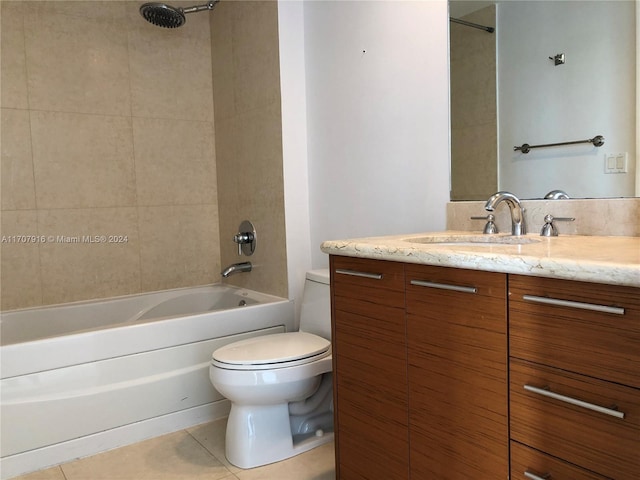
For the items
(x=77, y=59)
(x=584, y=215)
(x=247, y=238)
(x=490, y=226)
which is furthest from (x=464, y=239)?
(x=77, y=59)

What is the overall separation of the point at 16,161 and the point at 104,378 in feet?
4.29

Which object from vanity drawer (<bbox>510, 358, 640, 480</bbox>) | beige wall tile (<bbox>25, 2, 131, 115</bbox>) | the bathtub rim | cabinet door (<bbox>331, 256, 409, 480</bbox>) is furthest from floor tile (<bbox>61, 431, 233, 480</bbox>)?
beige wall tile (<bbox>25, 2, 131, 115</bbox>)

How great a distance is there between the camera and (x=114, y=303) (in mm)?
2725

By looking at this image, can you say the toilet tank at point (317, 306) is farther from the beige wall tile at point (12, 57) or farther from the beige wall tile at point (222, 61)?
the beige wall tile at point (12, 57)

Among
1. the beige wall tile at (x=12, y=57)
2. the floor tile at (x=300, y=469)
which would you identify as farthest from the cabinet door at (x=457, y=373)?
the beige wall tile at (x=12, y=57)

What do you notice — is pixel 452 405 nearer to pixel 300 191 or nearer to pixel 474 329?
pixel 474 329

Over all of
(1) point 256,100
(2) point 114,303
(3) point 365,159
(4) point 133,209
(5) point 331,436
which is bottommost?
(5) point 331,436

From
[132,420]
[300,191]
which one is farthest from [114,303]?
[300,191]

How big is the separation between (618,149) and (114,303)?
2.50m

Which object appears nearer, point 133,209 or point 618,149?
point 618,149

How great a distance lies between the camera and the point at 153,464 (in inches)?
75.4

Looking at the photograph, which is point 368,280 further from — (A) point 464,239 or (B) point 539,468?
(B) point 539,468

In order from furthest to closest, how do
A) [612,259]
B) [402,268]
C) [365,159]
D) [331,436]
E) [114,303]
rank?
[114,303]
[365,159]
[331,436]
[402,268]
[612,259]

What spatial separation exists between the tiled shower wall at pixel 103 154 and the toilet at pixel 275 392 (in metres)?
1.23
